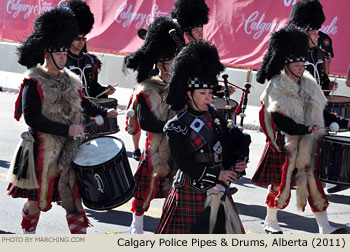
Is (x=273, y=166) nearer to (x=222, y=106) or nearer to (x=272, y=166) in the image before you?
(x=272, y=166)

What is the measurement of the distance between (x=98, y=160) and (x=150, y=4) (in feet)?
31.2

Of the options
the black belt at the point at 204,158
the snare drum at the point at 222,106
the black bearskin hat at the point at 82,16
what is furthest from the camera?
the black bearskin hat at the point at 82,16

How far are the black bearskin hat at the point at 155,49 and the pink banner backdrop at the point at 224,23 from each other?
6.24m

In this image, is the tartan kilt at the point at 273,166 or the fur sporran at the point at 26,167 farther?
the tartan kilt at the point at 273,166

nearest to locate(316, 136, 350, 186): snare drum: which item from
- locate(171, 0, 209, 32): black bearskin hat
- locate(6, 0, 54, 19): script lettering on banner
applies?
locate(171, 0, 209, 32): black bearskin hat

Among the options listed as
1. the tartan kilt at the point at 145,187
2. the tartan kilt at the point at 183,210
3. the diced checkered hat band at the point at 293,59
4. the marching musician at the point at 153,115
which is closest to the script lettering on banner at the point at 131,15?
the marching musician at the point at 153,115

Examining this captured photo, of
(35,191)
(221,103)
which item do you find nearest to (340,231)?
(221,103)

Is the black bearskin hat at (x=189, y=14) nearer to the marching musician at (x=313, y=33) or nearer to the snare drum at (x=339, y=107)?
the marching musician at (x=313, y=33)

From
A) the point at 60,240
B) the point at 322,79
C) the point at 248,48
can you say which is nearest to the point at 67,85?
the point at 60,240

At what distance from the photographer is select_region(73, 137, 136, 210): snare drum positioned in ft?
19.1

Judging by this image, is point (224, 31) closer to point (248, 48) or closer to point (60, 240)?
point (248, 48)

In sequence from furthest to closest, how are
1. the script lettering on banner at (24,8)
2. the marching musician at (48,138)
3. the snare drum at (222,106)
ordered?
the script lettering on banner at (24,8) → the snare drum at (222,106) → the marching musician at (48,138)

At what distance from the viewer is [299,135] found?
689 centimetres

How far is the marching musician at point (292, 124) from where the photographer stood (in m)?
6.83
